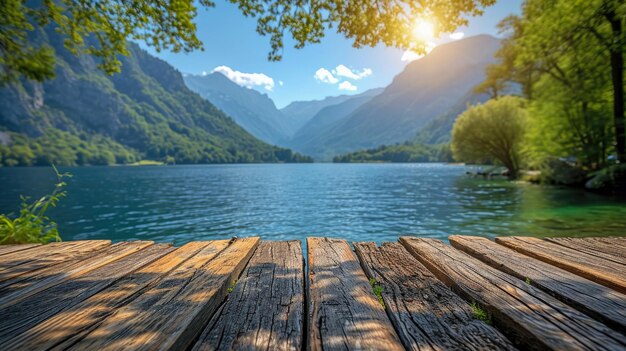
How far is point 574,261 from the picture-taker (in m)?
3.10

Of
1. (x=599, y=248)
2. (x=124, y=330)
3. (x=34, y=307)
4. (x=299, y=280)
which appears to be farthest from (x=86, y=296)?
(x=599, y=248)

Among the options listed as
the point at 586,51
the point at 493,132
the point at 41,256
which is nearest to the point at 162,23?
the point at 41,256

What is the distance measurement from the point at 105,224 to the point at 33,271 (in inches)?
714

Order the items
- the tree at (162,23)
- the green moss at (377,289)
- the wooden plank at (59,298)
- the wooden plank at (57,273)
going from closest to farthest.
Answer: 1. the wooden plank at (59,298)
2. the green moss at (377,289)
3. the wooden plank at (57,273)
4. the tree at (162,23)

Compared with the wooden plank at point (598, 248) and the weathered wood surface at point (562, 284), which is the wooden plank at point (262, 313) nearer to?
the weathered wood surface at point (562, 284)

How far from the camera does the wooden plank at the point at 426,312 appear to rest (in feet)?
5.69

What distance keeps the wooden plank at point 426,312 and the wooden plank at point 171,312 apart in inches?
55.1

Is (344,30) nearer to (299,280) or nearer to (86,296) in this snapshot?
(299,280)

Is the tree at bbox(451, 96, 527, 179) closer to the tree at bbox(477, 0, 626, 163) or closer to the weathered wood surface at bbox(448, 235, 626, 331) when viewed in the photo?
the tree at bbox(477, 0, 626, 163)

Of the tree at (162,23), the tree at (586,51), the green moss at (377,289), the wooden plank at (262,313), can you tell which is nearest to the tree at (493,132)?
the tree at (586,51)

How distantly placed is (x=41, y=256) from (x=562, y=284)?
6.10 meters

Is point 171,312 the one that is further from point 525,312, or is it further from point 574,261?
point 574,261

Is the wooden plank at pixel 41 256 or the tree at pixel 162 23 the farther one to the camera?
the tree at pixel 162 23

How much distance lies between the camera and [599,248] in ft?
12.3
